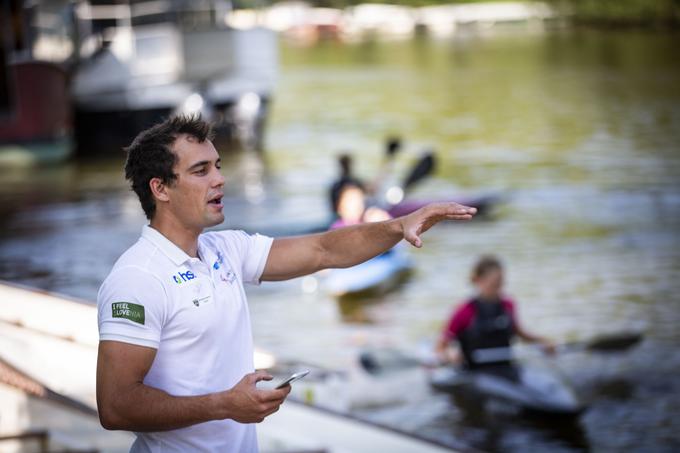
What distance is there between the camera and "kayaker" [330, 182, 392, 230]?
39.3 ft

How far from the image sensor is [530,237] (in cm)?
1567

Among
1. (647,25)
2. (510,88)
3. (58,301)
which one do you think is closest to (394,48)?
(647,25)

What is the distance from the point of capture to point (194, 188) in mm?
2959

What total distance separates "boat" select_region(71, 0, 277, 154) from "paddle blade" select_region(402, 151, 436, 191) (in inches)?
302

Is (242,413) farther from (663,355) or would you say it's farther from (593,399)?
(663,355)

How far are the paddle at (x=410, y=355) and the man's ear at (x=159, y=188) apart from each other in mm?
6363

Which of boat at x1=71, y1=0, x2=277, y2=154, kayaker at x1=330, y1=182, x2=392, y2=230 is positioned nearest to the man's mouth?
kayaker at x1=330, y1=182, x2=392, y2=230

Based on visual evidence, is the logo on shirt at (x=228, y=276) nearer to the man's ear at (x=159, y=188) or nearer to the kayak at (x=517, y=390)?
the man's ear at (x=159, y=188)

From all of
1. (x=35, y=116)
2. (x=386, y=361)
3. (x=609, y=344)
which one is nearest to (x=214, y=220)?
(x=386, y=361)

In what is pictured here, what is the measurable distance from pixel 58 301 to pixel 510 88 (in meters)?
31.0

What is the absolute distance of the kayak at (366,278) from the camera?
12742mm

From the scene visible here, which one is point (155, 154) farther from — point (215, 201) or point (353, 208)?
point (353, 208)

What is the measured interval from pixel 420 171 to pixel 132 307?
13149 mm

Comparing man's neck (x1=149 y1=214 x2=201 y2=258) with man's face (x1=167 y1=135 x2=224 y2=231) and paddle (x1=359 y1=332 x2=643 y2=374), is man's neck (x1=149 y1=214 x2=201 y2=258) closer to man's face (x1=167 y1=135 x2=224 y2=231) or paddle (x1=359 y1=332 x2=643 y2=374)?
man's face (x1=167 y1=135 x2=224 y2=231)
